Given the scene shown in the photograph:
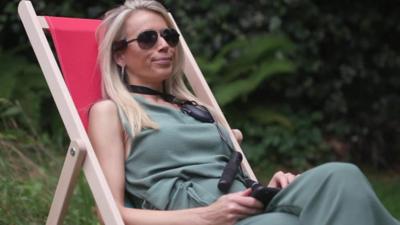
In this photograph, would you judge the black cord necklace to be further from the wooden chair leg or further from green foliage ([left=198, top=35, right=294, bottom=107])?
green foliage ([left=198, top=35, right=294, bottom=107])

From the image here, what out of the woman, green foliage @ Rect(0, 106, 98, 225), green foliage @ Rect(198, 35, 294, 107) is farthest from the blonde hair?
green foliage @ Rect(198, 35, 294, 107)

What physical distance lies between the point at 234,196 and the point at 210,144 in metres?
0.44

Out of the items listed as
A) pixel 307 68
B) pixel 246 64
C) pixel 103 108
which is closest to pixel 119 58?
pixel 103 108

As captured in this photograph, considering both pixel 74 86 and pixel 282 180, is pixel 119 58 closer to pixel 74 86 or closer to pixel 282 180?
pixel 74 86

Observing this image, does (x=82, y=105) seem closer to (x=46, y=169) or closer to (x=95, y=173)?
(x=95, y=173)

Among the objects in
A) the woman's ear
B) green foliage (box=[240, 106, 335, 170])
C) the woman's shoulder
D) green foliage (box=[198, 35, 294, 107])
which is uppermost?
the woman's ear

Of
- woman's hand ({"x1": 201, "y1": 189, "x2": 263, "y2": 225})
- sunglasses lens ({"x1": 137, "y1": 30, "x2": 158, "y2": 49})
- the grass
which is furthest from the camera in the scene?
the grass

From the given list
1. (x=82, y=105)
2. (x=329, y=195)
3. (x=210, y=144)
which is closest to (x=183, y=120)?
(x=210, y=144)

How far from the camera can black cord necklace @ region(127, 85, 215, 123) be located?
10.6 feet

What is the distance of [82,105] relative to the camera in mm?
3287

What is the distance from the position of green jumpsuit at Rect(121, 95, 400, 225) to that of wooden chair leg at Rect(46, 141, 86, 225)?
0.72 feet

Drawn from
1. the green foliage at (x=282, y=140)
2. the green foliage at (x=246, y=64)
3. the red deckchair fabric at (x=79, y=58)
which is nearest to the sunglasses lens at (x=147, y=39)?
the red deckchair fabric at (x=79, y=58)

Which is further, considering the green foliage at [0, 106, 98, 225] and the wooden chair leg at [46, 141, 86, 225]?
the green foliage at [0, 106, 98, 225]

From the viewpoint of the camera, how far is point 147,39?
10.5 feet
